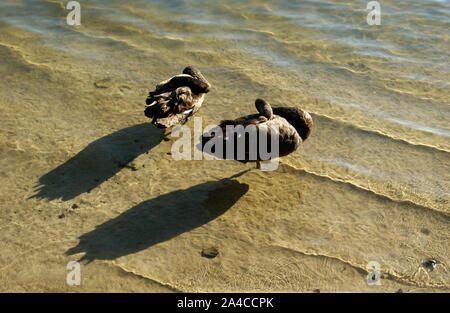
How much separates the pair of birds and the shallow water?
638 mm

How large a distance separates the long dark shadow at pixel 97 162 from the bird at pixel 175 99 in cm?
70

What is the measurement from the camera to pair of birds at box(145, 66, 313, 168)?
5.23 m

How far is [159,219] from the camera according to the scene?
5227 millimetres

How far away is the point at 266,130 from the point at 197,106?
1.79m

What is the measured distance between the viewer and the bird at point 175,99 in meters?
5.76
